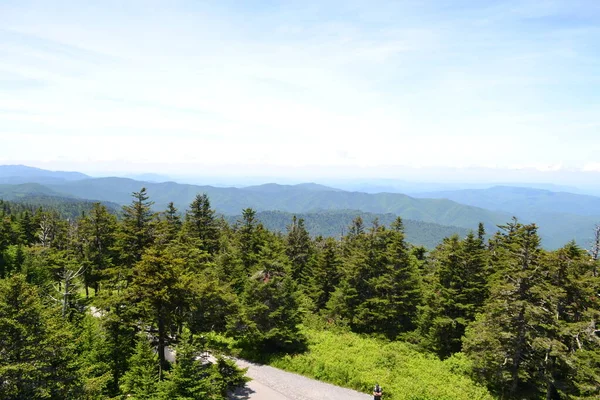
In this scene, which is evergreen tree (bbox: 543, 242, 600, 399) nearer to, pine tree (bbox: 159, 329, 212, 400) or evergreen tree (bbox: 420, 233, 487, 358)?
evergreen tree (bbox: 420, 233, 487, 358)

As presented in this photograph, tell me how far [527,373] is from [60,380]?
27.4 m

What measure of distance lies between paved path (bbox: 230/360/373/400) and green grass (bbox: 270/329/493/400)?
802 mm

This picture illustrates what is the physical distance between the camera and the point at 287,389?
23.2m

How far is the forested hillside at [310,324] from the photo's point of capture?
17.0m

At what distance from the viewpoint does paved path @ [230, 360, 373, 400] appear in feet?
72.9

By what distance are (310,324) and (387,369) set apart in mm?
12051

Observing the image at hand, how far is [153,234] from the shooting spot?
30.0 metres

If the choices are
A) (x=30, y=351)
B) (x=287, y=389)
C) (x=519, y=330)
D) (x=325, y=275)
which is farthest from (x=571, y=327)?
(x=30, y=351)

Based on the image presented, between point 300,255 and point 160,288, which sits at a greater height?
point 160,288

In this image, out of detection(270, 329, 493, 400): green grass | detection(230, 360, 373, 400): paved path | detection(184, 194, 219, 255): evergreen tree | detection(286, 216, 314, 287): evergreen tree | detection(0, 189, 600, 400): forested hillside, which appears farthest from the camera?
detection(286, 216, 314, 287): evergreen tree

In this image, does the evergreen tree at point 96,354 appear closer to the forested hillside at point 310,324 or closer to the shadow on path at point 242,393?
the forested hillside at point 310,324

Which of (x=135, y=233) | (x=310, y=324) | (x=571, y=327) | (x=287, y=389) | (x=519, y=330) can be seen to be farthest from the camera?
(x=310, y=324)

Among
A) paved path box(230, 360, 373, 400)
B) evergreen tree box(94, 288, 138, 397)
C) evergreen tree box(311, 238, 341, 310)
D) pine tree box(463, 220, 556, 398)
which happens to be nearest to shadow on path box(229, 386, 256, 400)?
paved path box(230, 360, 373, 400)

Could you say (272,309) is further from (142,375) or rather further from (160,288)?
(142,375)
